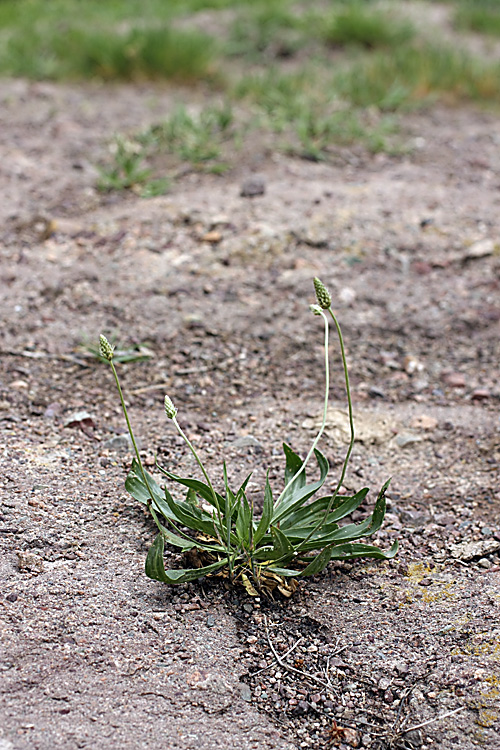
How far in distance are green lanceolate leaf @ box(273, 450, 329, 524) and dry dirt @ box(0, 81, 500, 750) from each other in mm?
219

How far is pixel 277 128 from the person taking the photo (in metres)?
4.86

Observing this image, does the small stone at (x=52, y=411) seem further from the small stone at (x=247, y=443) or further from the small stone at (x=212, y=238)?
the small stone at (x=212, y=238)

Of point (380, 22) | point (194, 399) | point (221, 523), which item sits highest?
point (380, 22)

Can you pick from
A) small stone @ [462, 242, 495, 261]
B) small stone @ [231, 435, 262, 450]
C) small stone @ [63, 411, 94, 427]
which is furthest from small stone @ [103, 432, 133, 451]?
small stone @ [462, 242, 495, 261]

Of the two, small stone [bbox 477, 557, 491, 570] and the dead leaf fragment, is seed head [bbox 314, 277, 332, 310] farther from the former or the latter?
the dead leaf fragment

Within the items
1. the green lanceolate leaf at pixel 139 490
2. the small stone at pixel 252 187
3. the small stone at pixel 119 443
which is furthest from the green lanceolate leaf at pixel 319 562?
the small stone at pixel 252 187

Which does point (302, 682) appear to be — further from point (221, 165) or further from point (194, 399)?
point (221, 165)

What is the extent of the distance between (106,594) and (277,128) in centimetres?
364

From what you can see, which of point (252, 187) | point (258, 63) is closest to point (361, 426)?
point (252, 187)

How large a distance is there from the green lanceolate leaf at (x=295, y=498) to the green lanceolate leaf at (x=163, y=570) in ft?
0.72

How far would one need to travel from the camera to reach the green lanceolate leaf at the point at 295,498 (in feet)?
7.09

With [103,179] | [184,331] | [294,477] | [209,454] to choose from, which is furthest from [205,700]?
[103,179]

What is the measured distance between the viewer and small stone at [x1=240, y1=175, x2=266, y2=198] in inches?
167

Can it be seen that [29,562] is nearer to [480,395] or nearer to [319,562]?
[319,562]
